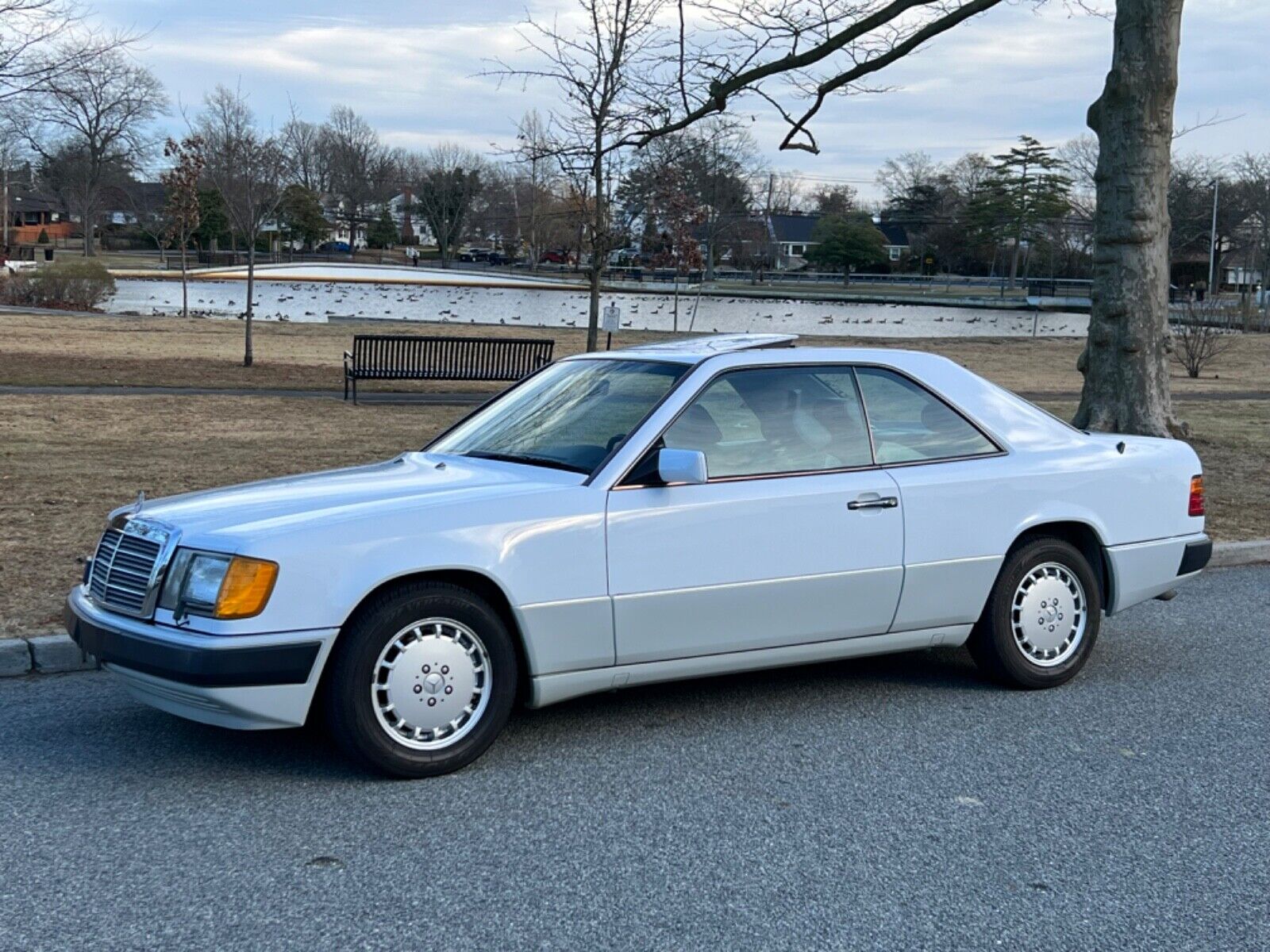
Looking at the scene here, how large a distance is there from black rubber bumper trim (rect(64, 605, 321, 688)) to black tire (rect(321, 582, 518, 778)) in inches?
5.6

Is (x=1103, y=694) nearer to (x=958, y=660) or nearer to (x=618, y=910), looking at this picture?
(x=958, y=660)

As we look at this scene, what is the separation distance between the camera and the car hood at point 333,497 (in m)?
4.72

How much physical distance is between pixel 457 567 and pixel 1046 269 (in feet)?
304

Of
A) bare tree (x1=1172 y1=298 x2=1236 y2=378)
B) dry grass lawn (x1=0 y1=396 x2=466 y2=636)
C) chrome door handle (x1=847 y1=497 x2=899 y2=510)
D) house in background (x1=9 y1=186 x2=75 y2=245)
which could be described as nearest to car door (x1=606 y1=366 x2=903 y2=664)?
chrome door handle (x1=847 y1=497 x2=899 y2=510)

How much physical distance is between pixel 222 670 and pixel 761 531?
6.91 ft

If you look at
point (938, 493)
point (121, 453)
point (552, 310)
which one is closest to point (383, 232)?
point (552, 310)

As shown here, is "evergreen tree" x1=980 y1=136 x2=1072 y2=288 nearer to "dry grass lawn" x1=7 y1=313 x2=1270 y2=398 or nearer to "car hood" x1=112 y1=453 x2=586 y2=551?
"dry grass lawn" x1=7 y1=313 x2=1270 y2=398

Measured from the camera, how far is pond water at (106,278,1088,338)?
46.8 metres

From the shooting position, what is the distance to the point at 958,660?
6.78 metres

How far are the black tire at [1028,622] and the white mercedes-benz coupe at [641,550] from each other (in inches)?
0.5

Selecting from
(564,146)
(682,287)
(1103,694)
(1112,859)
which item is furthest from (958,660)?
(682,287)

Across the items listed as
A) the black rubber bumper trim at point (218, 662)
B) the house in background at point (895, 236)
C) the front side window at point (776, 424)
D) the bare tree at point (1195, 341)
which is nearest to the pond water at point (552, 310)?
the bare tree at point (1195, 341)

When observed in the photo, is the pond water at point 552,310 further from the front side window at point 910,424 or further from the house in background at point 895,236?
the house in background at point 895,236

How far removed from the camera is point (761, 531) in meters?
5.37
